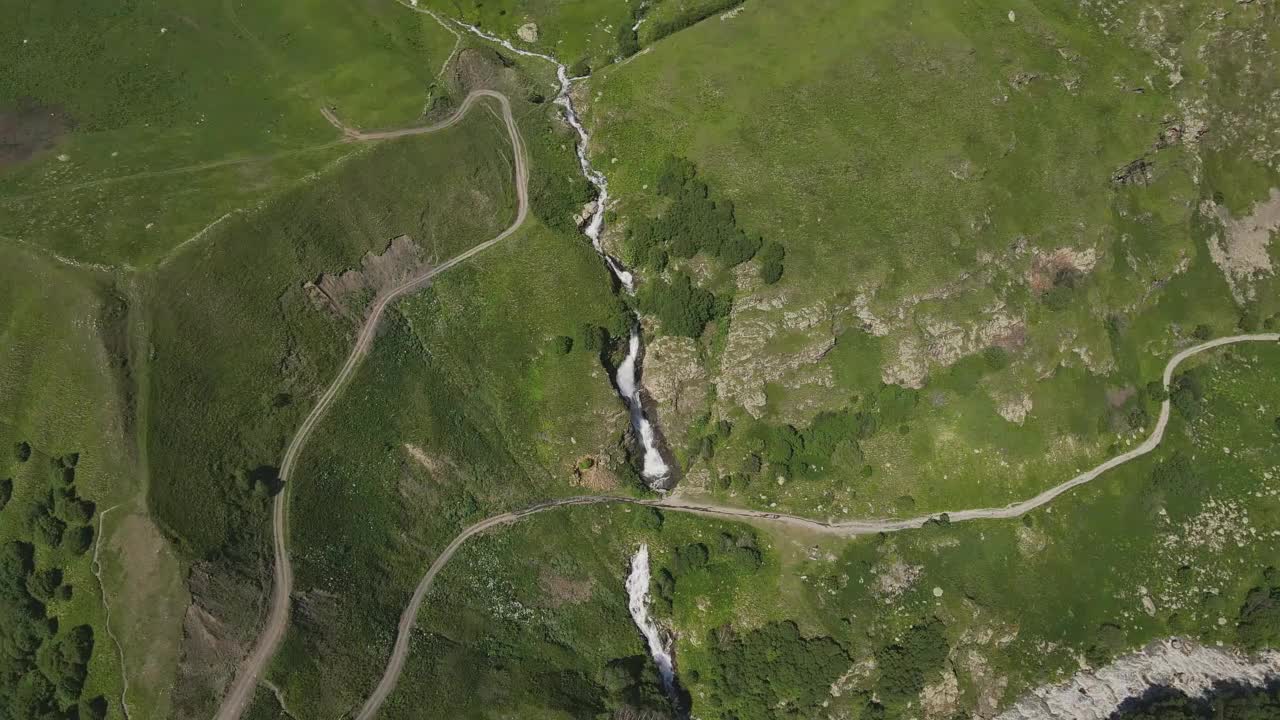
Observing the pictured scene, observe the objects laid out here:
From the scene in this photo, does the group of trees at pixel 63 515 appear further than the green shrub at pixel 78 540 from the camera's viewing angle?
Yes

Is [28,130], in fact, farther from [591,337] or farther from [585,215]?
[591,337]

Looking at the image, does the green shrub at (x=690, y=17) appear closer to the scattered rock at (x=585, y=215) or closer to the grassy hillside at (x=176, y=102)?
the scattered rock at (x=585, y=215)

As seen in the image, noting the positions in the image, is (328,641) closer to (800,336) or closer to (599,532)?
(599,532)

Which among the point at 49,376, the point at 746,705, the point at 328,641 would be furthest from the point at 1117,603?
the point at 49,376

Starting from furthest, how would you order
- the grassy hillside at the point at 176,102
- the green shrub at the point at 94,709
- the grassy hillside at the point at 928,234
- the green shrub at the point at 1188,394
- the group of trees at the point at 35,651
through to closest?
1. the green shrub at the point at 1188,394
2. the grassy hillside at the point at 928,234
3. the grassy hillside at the point at 176,102
4. the green shrub at the point at 94,709
5. the group of trees at the point at 35,651


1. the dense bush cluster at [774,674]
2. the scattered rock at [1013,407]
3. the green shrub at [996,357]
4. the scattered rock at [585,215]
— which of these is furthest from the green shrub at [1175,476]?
the scattered rock at [585,215]

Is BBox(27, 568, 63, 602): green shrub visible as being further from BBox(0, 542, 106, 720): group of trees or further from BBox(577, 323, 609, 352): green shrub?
BBox(577, 323, 609, 352): green shrub

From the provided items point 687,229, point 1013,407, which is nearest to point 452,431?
point 687,229
